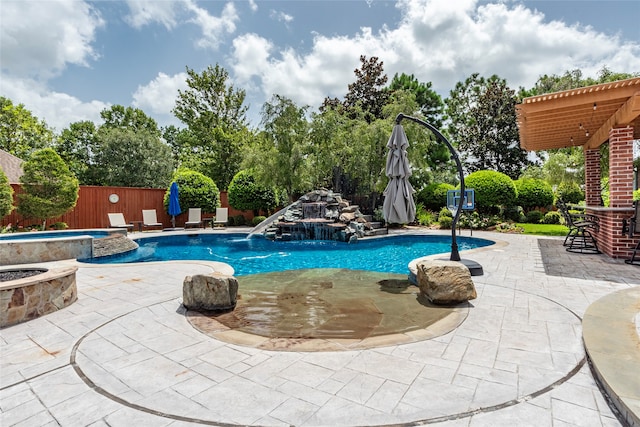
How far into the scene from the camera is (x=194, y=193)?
1670cm

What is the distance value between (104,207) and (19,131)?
15836mm

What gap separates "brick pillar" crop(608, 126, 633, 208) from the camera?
6840 mm

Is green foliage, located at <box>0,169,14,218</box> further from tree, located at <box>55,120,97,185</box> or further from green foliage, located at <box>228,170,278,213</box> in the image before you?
tree, located at <box>55,120,97,185</box>

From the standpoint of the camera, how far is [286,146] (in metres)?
16.3

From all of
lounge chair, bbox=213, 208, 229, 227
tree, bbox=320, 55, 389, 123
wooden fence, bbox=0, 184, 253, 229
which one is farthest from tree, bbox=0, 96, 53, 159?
tree, bbox=320, 55, 389, 123

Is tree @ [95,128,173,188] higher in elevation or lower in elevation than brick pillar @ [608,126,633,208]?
higher

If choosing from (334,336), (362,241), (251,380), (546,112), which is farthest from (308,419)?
(362,241)

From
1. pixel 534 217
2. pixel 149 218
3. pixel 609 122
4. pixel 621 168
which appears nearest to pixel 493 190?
pixel 534 217

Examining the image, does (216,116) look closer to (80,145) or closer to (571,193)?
(80,145)

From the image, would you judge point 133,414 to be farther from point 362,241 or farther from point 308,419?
point 362,241

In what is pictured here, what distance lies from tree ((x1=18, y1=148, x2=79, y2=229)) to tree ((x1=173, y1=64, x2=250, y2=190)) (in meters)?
12.7

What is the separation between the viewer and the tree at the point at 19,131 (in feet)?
76.0

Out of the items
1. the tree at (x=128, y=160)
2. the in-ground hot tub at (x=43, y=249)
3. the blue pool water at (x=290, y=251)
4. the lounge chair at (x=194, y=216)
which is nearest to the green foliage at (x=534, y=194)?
the blue pool water at (x=290, y=251)

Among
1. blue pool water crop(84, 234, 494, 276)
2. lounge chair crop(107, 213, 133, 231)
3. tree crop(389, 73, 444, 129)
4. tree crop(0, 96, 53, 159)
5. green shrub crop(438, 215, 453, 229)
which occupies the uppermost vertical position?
tree crop(389, 73, 444, 129)
